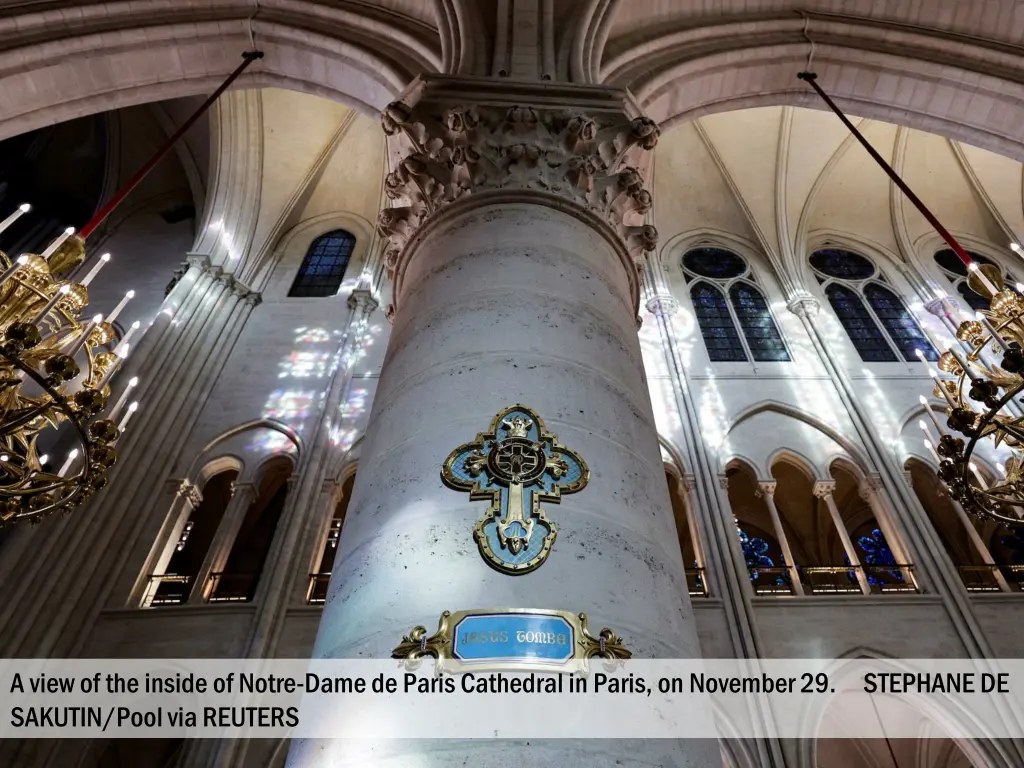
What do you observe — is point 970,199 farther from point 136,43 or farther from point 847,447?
point 136,43

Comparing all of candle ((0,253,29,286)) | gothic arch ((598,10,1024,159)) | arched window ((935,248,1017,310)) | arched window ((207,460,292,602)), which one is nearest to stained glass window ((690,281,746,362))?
gothic arch ((598,10,1024,159))

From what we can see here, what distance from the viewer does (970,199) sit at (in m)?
14.3

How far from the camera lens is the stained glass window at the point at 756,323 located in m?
11.5

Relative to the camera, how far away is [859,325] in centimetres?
1218

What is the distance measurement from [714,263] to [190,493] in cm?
1029

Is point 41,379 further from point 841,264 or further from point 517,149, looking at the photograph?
point 841,264

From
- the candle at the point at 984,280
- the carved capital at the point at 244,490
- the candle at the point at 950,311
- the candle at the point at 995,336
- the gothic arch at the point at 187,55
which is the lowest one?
the candle at the point at 995,336

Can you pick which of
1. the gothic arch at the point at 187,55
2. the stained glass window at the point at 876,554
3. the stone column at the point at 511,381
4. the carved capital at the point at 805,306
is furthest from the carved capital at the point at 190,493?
the carved capital at the point at 805,306

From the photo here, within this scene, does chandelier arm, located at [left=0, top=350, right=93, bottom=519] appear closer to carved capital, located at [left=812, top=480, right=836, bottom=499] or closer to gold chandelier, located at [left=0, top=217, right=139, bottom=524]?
gold chandelier, located at [left=0, top=217, right=139, bottom=524]

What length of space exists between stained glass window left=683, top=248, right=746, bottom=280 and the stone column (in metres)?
8.51

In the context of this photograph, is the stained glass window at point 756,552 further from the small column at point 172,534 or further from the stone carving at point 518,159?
the small column at point 172,534

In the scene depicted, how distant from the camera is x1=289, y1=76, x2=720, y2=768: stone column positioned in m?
2.49

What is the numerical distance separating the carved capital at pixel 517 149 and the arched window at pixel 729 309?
696 centimetres

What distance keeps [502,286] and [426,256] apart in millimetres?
911
